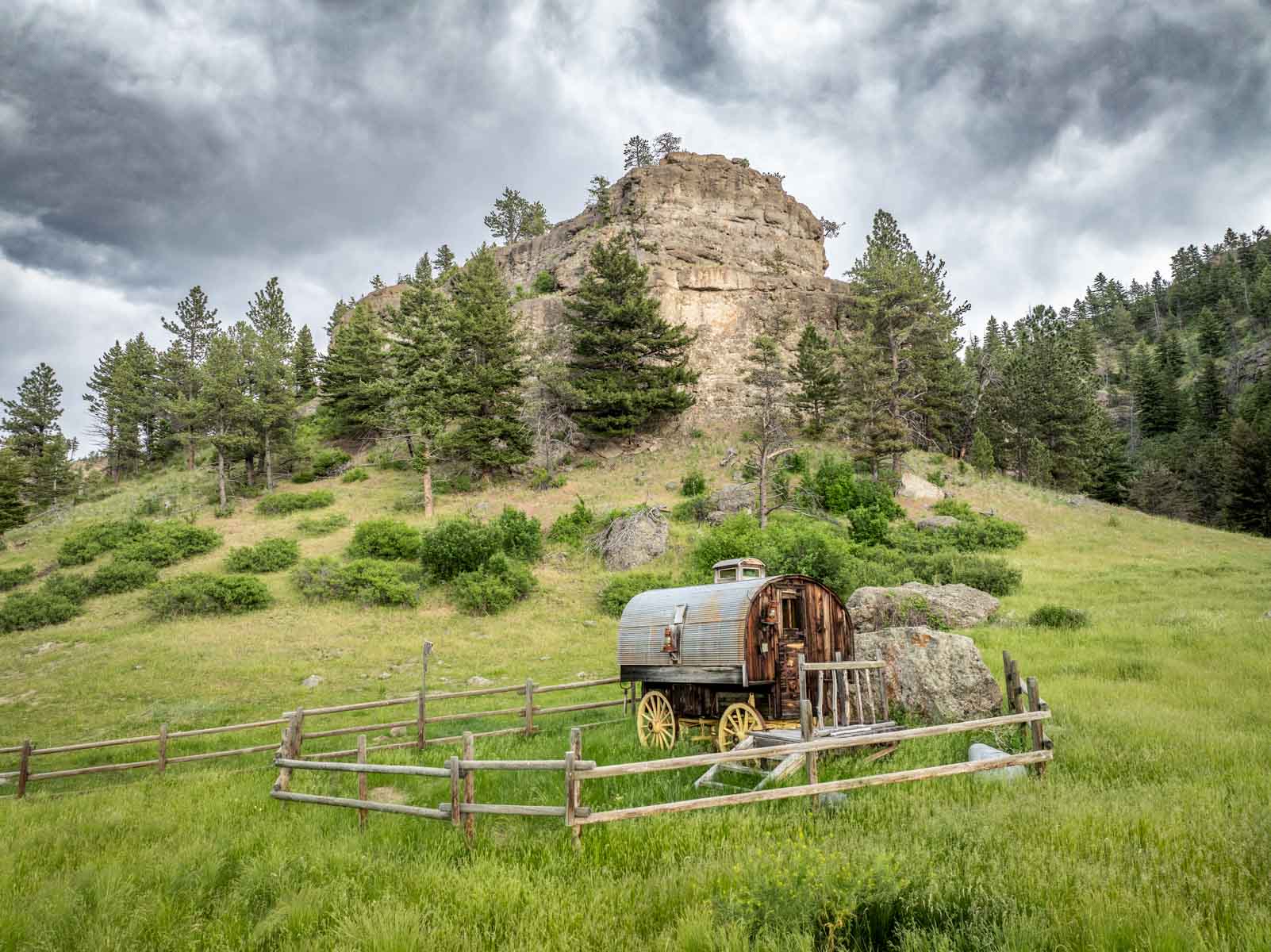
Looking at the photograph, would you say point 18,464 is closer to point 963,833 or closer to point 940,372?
point 963,833

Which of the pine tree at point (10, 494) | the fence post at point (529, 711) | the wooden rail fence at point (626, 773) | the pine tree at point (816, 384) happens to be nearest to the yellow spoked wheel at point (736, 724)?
the wooden rail fence at point (626, 773)

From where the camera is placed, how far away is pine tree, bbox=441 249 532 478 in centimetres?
4381

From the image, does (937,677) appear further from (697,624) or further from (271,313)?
(271,313)

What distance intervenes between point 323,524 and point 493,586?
642 inches

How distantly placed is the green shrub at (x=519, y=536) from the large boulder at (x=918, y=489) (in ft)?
76.6

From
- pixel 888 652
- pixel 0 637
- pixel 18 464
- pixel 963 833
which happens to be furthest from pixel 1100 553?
pixel 18 464

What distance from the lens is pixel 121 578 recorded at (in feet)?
104

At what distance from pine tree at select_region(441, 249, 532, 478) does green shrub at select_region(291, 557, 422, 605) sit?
14.1 m

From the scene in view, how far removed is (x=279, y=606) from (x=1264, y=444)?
61.9 meters

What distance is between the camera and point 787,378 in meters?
49.4

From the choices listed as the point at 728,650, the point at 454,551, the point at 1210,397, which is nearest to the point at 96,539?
the point at 454,551

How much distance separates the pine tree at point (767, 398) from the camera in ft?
122

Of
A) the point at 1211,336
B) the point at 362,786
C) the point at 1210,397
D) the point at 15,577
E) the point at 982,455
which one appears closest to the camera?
the point at 362,786

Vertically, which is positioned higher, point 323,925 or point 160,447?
point 160,447
